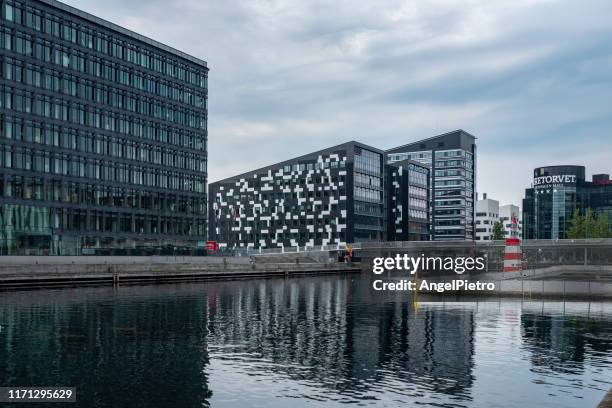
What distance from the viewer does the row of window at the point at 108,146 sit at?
425ft

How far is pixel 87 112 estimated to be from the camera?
474 feet

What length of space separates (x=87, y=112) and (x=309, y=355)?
11942cm

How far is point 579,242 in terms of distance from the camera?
344ft

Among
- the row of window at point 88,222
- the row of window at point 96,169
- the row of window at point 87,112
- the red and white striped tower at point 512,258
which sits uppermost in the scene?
the row of window at point 87,112

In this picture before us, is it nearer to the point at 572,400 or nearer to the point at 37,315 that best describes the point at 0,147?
the point at 37,315

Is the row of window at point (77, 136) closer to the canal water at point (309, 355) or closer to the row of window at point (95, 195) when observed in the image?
the row of window at point (95, 195)

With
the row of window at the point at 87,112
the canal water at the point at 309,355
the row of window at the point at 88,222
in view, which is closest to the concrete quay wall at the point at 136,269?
the row of window at the point at 88,222

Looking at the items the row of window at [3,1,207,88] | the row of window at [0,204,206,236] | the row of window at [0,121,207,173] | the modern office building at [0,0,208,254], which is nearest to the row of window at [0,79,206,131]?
the modern office building at [0,0,208,254]

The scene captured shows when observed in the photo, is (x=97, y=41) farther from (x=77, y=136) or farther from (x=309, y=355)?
(x=309, y=355)

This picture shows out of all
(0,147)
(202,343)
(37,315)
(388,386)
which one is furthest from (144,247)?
(388,386)

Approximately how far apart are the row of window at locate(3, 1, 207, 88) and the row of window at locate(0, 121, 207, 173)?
1764cm

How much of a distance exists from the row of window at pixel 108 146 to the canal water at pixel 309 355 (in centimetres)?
7484

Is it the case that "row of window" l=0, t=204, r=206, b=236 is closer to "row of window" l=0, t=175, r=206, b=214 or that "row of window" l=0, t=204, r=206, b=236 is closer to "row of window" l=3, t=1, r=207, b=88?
"row of window" l=0, t=175, r=206, b=214

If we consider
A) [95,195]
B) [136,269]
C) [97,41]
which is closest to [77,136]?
[95,195]
